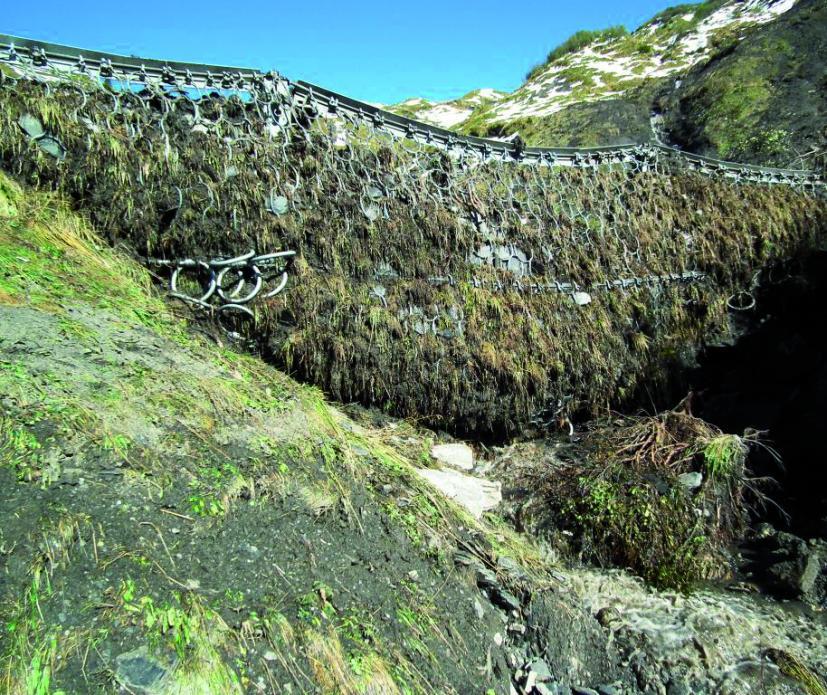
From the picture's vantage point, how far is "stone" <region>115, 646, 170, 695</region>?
6.30ft

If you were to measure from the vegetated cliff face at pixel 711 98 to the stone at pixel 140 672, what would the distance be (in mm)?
11989

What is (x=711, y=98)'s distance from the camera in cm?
1309

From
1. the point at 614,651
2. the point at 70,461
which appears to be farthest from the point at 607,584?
the point at 70,461

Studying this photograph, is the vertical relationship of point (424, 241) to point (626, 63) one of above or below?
below

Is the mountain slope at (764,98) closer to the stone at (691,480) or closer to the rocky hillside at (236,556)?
the stone at (691,480)

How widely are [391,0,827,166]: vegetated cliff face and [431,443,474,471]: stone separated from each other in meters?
8.65

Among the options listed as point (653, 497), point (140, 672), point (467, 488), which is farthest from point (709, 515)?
point (140, 672)

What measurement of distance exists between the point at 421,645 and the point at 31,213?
407cm

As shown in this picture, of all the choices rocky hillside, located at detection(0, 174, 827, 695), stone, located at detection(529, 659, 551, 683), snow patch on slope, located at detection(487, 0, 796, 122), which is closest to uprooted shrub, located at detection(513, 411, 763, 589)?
rocky hillside, located at detection(0, 174, 827, 695)

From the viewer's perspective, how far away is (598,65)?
20750 millimetres

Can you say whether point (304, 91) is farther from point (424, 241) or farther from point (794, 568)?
point (794, 568)

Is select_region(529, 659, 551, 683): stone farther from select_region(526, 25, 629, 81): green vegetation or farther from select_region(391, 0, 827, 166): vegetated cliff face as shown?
select_region(526, 25, 629, 81): green vegetation

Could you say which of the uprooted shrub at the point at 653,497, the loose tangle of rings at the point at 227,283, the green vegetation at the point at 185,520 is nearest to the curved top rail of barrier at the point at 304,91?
the green vegetation at the point at 185,520

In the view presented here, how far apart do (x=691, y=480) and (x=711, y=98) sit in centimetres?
1144
